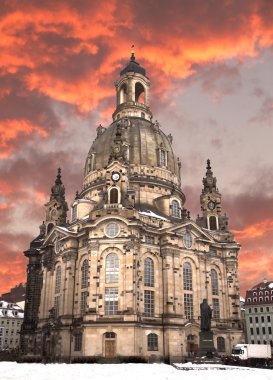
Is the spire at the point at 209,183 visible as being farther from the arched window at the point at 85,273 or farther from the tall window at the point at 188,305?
the arched window at the point at 85,273

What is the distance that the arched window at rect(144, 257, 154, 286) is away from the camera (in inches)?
2384

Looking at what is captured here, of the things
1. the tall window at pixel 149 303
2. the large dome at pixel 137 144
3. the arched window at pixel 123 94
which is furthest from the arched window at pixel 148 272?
the arched window at pixel 123 94

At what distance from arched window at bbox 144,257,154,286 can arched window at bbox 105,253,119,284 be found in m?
4.88

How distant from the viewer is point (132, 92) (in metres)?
90.6

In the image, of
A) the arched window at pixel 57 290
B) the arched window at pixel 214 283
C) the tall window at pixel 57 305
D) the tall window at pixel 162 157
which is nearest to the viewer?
the tall window at pixel 57 305

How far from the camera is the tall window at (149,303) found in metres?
58.7

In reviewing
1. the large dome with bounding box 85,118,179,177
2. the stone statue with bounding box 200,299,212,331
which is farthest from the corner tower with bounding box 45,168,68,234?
the stone statue with bounding box 200,299,212,331

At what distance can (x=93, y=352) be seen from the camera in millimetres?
53969

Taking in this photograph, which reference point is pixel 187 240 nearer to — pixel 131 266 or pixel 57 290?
pixel 131 266

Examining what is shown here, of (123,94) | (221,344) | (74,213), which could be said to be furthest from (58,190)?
(221,344)

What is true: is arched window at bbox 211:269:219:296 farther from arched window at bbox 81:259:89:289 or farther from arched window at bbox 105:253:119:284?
arched window at bbox 81:259:89:289

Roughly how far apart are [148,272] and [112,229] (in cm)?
841

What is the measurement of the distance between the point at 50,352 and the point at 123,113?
49055 mm

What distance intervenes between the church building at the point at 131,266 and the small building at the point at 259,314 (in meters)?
34.4
